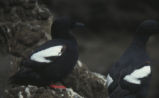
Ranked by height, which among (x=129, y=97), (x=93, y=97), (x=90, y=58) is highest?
(x=129, y=97)

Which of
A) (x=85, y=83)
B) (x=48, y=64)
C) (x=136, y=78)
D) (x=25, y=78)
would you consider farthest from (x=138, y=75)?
(x=25, y=78)

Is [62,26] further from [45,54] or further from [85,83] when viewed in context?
[85,83]

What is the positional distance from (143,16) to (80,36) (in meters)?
1.66

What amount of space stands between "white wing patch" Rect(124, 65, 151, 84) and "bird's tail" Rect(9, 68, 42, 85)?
3.67ft

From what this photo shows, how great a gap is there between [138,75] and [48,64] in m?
1.14

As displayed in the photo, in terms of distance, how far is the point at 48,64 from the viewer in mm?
7613

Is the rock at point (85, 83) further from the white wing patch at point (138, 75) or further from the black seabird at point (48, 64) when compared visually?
the white wing patch at point (138, 75)

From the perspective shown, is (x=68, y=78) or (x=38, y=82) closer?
→ (x=38, y=82)

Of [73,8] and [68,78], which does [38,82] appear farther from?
[73,8]

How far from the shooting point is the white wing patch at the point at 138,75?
7.51m

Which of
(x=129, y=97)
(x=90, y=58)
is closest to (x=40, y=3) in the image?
(x=129, y=97)

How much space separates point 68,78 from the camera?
329 inches

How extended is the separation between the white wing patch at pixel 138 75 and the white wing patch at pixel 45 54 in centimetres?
93

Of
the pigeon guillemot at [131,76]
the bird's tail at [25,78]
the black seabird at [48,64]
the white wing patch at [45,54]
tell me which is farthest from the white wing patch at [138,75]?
the bird's tail at [25,78]
